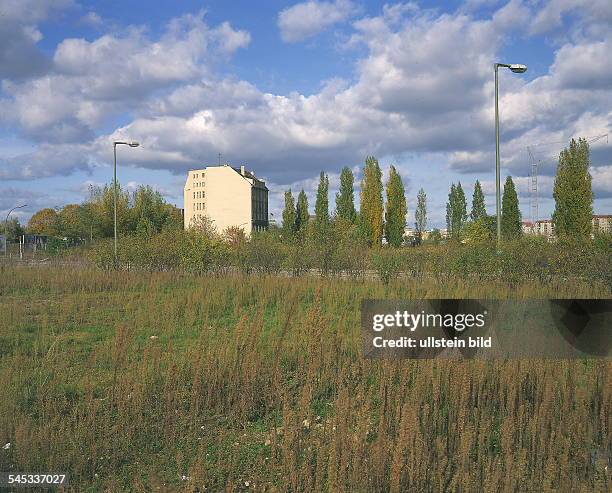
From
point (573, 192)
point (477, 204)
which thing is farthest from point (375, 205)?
point (573, 192)

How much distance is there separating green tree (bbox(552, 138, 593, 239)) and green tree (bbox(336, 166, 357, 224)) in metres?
22.3

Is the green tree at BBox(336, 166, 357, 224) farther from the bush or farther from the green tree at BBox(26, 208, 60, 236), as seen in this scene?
the bush

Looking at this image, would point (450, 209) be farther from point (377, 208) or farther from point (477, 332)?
point (477, 332)

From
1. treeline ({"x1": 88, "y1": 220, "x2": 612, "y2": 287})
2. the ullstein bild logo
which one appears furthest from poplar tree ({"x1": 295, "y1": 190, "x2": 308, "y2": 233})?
the ullstein bild logo

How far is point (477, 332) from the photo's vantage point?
21.8ft

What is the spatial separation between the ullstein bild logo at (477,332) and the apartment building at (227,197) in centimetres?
7397

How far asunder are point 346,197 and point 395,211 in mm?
5764

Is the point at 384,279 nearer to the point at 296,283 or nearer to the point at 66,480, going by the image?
the point at 296,283

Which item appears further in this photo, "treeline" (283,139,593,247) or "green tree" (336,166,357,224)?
"green tree" (336,166,357,224)

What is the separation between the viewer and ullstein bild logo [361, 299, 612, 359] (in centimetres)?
619

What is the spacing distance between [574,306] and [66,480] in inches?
272

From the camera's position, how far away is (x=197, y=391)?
576 centimetres

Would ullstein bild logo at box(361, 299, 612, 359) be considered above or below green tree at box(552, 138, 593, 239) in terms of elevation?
below

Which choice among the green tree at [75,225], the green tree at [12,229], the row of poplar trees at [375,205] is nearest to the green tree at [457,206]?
the row of poplar trees at [375,205]
